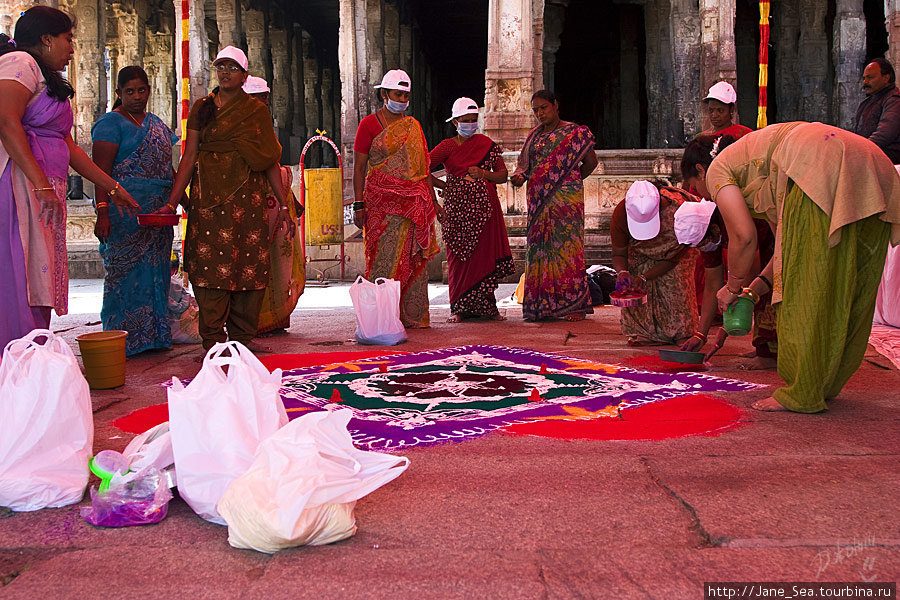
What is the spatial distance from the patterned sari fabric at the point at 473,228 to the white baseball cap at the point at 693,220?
2.67 metres

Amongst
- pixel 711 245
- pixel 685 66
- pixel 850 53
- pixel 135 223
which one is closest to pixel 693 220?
pixel 711 245

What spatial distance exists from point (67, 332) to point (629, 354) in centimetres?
390

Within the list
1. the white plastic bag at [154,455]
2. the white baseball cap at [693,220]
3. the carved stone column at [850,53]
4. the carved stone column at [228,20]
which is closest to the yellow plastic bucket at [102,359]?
the white plastic bag at [154,455]

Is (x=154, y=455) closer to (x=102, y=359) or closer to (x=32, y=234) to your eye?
(x=32, y=234)

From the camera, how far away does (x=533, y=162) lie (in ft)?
19.9

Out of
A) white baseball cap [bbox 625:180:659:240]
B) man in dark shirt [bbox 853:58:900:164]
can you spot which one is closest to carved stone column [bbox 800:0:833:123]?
man in dark shirt [bbox 853:58:900:164]

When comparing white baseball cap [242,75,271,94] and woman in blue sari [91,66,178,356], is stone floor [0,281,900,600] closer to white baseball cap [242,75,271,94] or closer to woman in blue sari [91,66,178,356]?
woman in blue sari [91,66,178,356]

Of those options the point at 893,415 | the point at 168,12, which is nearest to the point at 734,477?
the point at 893,415

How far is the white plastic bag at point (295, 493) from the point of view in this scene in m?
1.74

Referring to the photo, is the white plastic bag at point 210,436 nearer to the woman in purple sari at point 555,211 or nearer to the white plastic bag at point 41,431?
the white plastic bag at point 41,431

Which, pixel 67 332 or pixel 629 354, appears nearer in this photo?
pixel 629 354

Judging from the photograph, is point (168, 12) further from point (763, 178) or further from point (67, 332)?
point (763, 178)

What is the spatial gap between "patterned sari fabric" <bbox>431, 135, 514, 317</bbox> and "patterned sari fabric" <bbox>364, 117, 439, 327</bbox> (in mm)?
509

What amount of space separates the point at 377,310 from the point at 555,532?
3.15 metres
